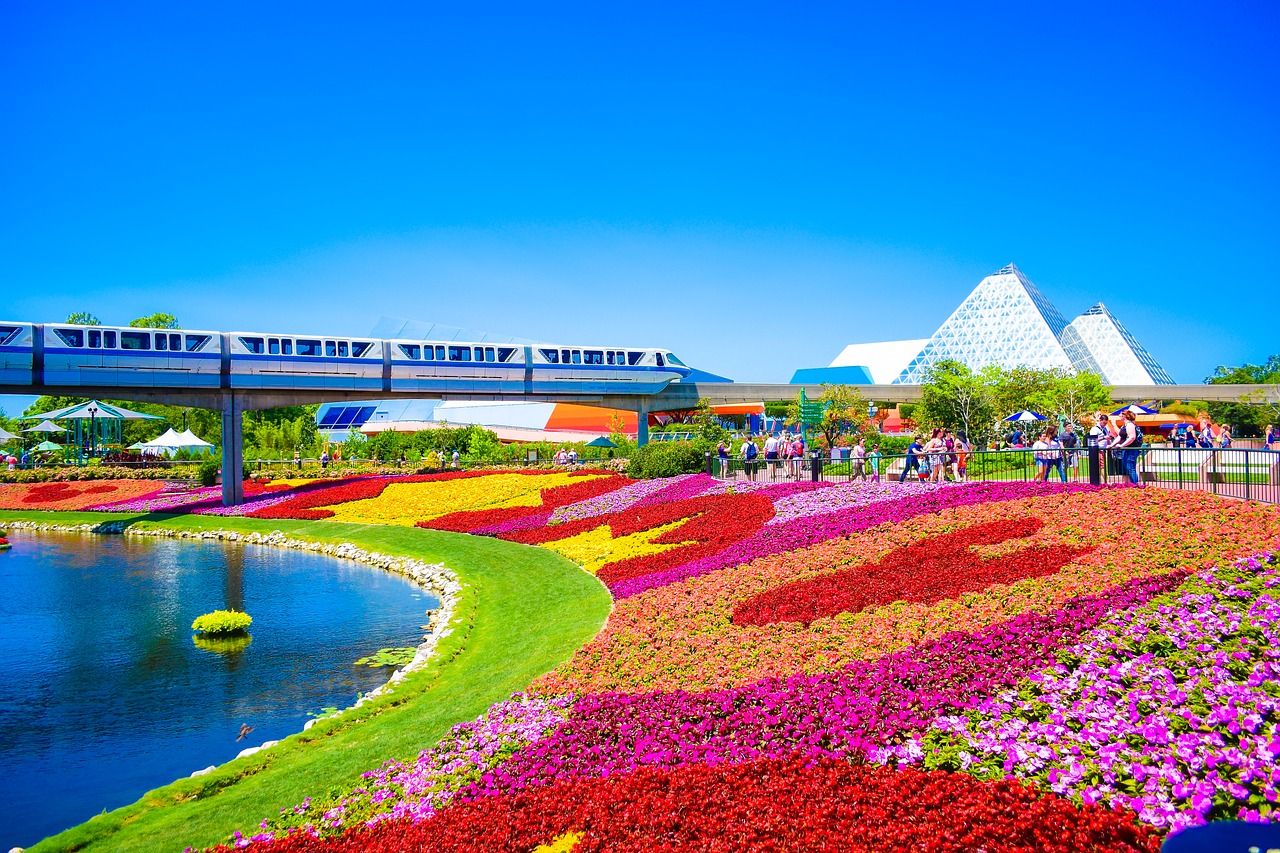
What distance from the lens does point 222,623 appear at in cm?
1697

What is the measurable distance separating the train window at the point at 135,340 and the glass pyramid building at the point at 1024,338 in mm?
81835

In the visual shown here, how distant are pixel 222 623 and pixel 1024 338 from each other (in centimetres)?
10142

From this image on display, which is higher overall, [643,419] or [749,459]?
[643,419]

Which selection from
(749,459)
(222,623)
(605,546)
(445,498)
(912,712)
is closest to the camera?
(912,712)

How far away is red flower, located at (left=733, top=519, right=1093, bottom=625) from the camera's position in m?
12.7

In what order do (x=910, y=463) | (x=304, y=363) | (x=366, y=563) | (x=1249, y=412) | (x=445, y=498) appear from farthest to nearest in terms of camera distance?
(x=1249, y=412), (x=304, y=363), (x=445, y=498), (x=366, y=563), (x=910, y=463)

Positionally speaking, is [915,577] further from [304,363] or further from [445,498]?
[304,363]

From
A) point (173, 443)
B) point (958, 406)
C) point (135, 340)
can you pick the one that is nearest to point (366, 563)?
point (135, 340)

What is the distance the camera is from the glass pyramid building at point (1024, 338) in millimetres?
99062

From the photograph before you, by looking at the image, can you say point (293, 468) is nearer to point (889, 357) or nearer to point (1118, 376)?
point (889, 357)

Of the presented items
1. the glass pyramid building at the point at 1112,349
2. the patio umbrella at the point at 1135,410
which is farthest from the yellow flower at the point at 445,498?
the glass pyramid building at the point at 1112,349

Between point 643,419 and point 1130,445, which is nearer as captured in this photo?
point 1130,445

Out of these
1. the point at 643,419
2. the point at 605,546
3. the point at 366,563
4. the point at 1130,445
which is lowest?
the point at 366,563

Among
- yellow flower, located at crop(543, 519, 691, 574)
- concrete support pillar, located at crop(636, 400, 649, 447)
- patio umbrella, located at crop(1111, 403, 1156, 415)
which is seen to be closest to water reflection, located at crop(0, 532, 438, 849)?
yellow flower, located at crop(543, 519, 691, 574)
